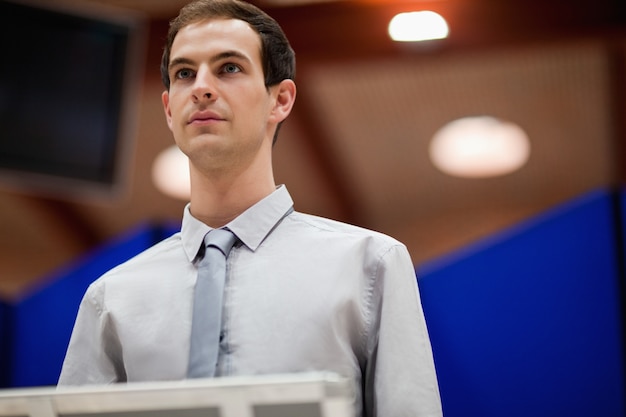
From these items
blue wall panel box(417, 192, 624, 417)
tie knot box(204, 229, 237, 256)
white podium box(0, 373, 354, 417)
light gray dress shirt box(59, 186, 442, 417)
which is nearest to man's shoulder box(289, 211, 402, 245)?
light gray dress shirt box(59, 186, 442, 417)

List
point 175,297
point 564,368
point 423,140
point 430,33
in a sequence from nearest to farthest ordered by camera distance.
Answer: point 175,297 < point 564,368 < point 430,33 < point 423,140

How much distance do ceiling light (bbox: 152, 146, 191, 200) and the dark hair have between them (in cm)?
568

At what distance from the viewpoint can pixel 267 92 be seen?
1837 mm

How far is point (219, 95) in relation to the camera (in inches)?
68.5

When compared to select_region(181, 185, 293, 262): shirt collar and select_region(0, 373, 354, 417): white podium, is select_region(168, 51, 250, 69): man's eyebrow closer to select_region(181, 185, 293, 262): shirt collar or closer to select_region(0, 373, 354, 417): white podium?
select_region(181, 185, 293, 262): shirt collar

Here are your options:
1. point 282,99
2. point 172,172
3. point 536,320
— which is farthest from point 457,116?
point 282,99

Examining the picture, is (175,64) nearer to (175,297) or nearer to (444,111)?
(175,297)

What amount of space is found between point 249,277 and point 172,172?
6.34m

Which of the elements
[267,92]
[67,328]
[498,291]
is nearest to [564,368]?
[498,291]

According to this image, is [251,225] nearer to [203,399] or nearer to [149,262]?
[149,262]

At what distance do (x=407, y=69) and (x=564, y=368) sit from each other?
397cm

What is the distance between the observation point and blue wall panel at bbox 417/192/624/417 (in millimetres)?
2682

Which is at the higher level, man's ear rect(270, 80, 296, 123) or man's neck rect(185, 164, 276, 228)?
man's ear rect(270, 80, 296, 123)

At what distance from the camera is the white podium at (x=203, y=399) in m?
1.08
